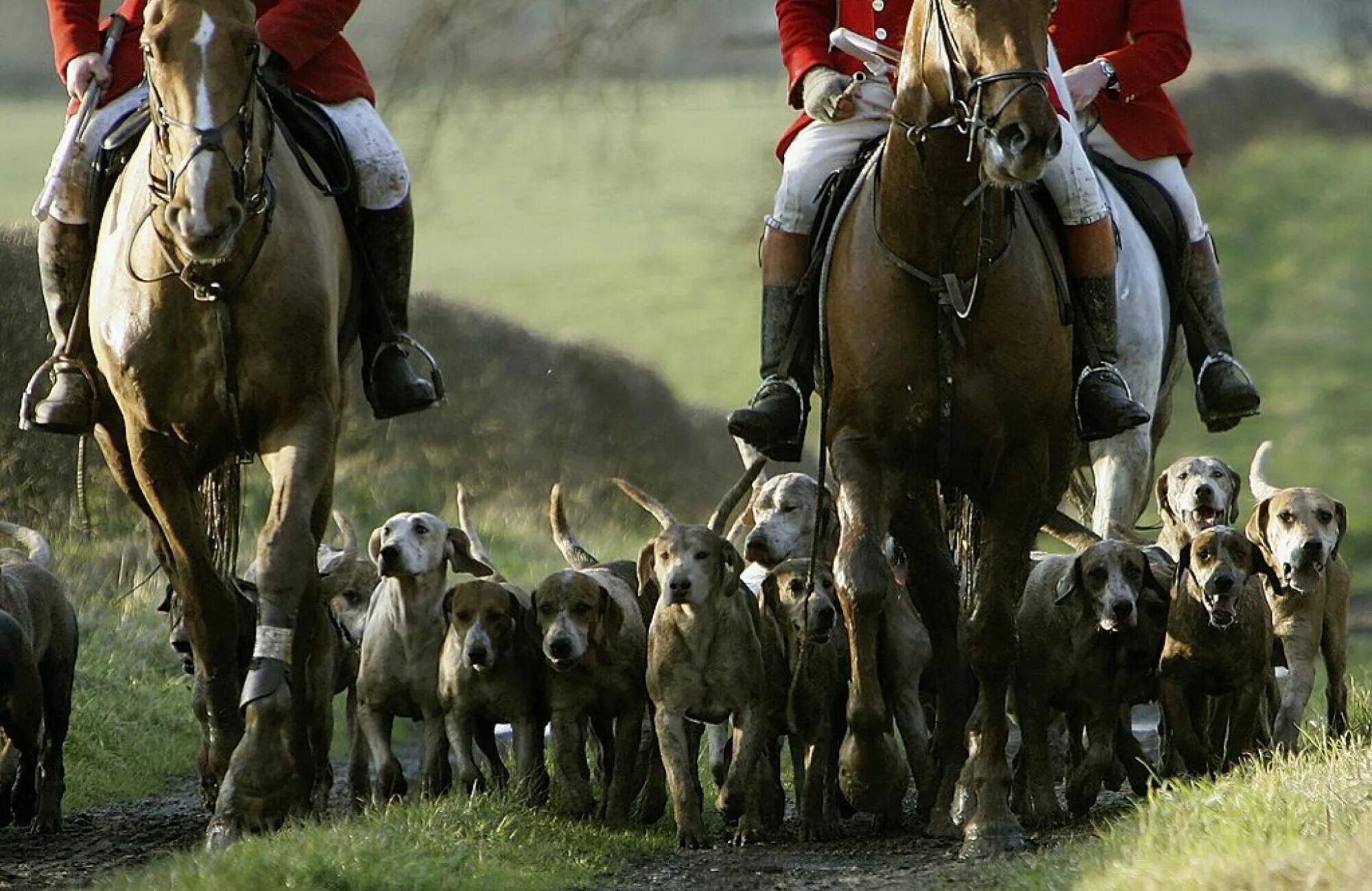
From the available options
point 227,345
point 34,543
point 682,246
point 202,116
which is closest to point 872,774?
point 227,345

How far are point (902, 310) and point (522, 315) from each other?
17.2 m

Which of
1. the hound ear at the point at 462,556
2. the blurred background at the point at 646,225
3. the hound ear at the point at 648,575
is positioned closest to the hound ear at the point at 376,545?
the hound ear at the point at 462,556

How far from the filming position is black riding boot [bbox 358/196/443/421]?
972 centimetres

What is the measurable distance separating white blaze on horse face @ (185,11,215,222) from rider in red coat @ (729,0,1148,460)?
1.86 m

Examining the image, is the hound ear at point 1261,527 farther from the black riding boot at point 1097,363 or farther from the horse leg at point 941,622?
the black riding boot at point 1097,363

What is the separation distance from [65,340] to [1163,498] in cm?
520

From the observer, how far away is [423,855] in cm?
823

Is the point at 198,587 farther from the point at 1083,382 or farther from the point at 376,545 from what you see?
the point at 1083,382

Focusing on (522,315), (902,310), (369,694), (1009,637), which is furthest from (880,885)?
(522,315)

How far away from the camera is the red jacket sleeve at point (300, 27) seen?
31.3 ft

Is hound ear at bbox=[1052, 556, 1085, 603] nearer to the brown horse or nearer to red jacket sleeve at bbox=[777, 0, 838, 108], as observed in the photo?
the brown horse

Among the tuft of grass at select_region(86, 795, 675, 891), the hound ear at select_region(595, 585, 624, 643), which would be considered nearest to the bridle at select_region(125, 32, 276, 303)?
the tuft of grass at select_region(86, 795, 675, 891)

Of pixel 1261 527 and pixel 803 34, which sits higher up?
pixel 803 34

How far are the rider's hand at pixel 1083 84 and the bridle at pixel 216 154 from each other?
3.00m
